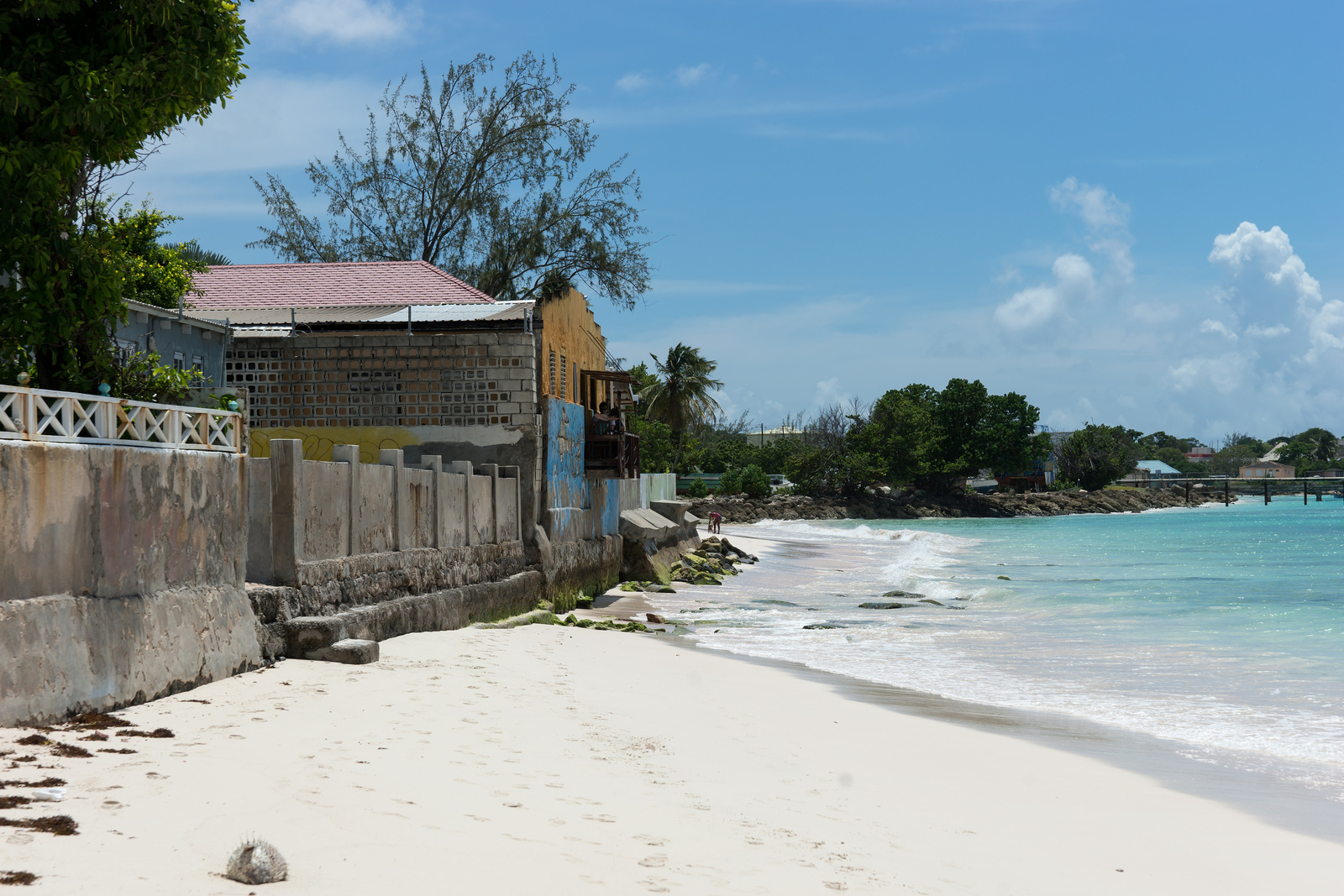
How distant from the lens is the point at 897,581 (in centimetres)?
2658

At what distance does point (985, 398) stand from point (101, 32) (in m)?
80.6

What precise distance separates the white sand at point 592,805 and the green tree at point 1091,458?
101182 mm

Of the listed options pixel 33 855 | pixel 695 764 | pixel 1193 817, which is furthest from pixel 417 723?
pixel 1193 817

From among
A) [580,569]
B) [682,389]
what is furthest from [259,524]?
[682,389]

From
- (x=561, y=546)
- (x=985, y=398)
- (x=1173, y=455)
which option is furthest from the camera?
(x=1173, y=455)

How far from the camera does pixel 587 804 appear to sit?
19.3 ft

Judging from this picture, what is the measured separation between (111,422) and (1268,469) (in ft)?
595

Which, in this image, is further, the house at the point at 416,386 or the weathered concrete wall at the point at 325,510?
the house at the point at 416,386

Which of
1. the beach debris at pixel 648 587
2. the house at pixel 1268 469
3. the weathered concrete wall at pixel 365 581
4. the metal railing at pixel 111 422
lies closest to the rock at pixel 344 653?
the weathered concrete wall at pixel 365 581

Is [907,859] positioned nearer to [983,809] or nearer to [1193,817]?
[983,809]

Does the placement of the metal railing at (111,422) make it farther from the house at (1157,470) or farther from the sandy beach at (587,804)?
the house at (1157,470)

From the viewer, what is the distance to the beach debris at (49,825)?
4266 mm

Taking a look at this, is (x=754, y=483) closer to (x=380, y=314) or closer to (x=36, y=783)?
(x=380, y=314)

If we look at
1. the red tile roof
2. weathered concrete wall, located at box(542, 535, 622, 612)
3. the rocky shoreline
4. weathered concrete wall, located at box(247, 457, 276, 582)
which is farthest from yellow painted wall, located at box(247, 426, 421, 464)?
the rocky shoreline
